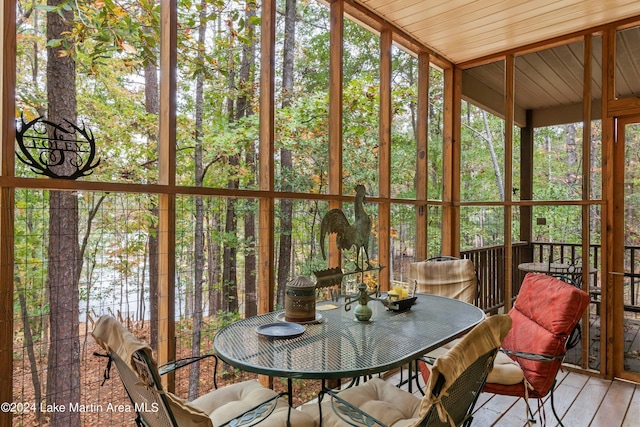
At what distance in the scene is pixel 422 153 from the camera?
413 cm

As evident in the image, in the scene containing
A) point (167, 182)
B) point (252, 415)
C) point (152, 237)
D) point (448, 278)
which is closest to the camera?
point (252, 415)

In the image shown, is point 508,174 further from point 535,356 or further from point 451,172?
point 535,356

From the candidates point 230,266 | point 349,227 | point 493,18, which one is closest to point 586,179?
point 493,18

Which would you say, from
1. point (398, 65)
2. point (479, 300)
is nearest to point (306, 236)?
point (479, 300)

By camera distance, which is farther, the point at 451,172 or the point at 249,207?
the point at 451,172

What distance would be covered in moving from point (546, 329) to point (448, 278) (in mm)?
995

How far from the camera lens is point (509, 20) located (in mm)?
3492

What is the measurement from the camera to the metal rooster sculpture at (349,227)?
214 cm

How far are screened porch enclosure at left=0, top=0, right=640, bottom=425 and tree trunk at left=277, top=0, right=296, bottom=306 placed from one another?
1.1 inches

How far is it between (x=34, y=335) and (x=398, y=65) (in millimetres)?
5726

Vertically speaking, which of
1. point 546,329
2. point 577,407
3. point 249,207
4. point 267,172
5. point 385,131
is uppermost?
point 385,131

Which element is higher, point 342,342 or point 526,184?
point 526,184

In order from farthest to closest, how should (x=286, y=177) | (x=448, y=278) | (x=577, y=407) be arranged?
1. (x=286, y=177)
2. (x=448, y=278)
3. (x=577, y=407)

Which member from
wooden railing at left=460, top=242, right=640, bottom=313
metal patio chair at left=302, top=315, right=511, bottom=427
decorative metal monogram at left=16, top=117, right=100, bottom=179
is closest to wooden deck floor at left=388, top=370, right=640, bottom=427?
wooden railing at left=460, top=242, right=640, bottom=313
